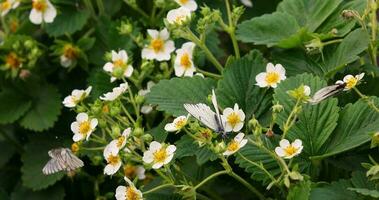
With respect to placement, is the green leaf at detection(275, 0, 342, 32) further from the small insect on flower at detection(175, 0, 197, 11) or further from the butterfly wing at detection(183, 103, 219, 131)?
the butterfly wing at detection(183, 103, 219, 131)

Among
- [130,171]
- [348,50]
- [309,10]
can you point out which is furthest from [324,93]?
[130,171]

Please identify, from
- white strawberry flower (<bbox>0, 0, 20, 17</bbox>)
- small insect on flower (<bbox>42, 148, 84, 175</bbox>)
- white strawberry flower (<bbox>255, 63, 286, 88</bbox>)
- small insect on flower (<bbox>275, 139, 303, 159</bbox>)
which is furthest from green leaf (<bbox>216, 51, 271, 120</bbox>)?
white strawberry flower (<bbox>0, 0, 20, 17</bbox>)

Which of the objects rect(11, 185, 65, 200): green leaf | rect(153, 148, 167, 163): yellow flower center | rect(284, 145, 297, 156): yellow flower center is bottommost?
rect(11, 185, 65, 200): green leaf

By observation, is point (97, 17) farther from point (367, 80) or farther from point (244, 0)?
point (367, 80)

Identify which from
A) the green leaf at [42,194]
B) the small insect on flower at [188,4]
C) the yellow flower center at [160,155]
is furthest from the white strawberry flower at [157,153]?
the green leaf at [42,194]

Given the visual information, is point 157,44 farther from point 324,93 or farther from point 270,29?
point 324,93

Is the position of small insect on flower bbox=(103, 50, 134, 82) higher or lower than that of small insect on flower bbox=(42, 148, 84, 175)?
higher

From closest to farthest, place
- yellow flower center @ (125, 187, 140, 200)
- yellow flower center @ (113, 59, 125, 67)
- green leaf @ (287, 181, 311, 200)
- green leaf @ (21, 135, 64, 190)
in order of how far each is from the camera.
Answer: green leaf @ (287, 181, 311, 200) → yellow flower center @ (125, 187, 140, 200) → yellow flower center @ (113, 59, 125, 67) → green leaf @ (21, 135, 64, 190)
